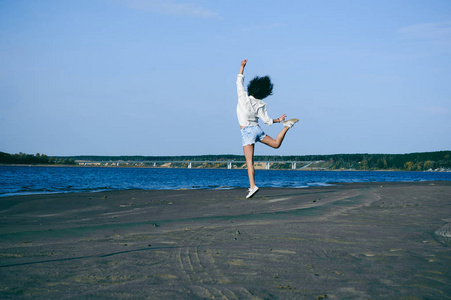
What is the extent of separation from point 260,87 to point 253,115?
733 millimetres

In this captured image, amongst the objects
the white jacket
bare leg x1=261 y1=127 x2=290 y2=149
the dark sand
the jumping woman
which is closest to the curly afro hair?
the jumping woman

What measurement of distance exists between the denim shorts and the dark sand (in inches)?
117

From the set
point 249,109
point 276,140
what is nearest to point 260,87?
point 249,109

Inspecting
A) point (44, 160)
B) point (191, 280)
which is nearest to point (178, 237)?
point (191, 280)

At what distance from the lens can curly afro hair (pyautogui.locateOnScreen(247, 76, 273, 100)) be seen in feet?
30.3

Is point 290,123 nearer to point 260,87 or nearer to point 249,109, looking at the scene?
point 249,109

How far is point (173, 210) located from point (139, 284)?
502 centimetres

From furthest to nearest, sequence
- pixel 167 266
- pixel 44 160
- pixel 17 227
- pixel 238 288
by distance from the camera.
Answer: pixel 44 160
pixel 17 227
pixel 167 266
pixel 238 288

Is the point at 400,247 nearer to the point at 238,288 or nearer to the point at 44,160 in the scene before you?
the point at 238,288

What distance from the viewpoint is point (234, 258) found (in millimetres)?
3344

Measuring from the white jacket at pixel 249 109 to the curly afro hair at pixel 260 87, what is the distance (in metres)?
0.28

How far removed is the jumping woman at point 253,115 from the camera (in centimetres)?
881

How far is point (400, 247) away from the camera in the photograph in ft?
12.8

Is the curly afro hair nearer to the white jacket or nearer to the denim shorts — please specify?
the white jacket
